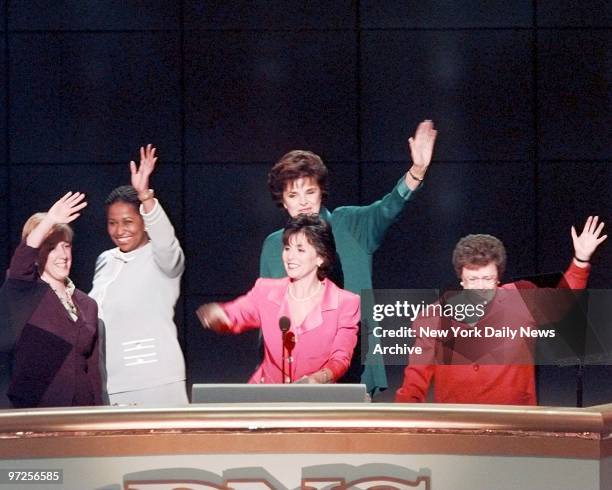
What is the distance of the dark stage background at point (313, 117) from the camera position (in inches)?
194

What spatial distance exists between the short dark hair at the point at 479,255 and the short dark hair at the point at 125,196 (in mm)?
1675

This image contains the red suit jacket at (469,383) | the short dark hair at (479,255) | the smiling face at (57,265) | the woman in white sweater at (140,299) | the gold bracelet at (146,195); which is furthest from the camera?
the gold bracelet at (146,195)

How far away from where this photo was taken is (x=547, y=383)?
4.98 m

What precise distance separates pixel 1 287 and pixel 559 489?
3988mm

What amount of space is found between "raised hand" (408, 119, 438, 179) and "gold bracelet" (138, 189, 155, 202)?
1.35 m

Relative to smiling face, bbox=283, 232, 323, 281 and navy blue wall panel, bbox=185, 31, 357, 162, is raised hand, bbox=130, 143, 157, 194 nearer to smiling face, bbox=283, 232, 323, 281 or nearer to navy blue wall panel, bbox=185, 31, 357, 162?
navy blue wall panel, bbox=185, 31, 357, 162

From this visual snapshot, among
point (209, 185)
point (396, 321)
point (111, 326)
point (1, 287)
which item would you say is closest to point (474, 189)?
point (396, 321)

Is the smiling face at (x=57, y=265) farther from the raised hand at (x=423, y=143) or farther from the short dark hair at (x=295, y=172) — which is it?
the raised hand at (x=423, y=143)

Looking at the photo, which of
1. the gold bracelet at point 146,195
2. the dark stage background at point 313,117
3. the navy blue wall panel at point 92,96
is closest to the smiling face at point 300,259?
the dark stage background at point 313,117

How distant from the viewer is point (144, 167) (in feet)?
16.3

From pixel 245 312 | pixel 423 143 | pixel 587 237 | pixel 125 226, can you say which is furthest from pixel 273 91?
pixel 587 237

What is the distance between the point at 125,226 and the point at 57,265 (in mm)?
467

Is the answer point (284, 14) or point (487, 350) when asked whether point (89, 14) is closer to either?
point (284, 14)

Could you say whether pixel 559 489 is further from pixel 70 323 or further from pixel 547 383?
pixel 547 383
